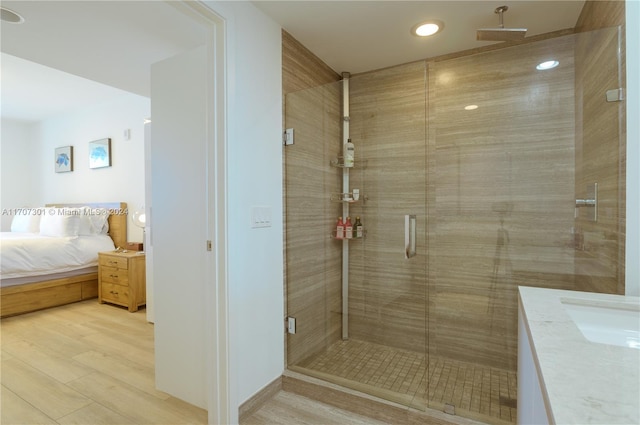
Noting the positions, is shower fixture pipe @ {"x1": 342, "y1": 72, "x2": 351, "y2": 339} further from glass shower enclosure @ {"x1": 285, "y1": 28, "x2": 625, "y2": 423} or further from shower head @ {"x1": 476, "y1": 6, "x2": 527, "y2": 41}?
shower head @ {"x1": 476, "y1": 6, "x2": 527, "y2": 41}

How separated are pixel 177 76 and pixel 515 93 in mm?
2165

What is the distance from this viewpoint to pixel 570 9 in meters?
1.85

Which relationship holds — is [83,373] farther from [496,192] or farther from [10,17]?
[496,192]

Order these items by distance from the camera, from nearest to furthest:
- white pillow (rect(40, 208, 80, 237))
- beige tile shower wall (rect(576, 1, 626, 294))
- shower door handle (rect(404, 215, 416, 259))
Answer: beige tile shower wall (rect(576, 1, 626, 294))
shower door handle (rect(404, 215, 416, 259))
white pillow (rect(40, 208, 80, 237))

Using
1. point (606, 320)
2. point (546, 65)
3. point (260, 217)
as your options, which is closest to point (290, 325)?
point (260, 217)

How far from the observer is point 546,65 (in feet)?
6.66

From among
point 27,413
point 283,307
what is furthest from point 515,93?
point 27,413

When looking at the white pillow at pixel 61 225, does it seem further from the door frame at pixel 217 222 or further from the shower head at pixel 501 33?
the shower head at pixel 501 33

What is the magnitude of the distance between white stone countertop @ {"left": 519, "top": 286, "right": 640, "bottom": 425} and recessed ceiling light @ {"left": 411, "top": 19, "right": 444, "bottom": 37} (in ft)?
5.97

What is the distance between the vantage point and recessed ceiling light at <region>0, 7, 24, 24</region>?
184 centimetres

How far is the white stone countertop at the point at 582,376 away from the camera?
0.50 meters

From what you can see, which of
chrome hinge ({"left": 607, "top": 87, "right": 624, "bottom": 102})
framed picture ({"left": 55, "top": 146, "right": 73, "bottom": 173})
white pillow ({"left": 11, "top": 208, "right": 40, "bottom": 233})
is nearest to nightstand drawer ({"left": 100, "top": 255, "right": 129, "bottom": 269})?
white pillow ({"left": 11, "top": 208, "right": 40, "bottom": 233})

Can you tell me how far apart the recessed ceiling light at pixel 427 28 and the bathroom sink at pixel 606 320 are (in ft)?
5.66

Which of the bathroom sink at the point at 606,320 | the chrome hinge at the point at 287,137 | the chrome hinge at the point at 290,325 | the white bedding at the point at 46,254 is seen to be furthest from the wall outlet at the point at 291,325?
the white bedding at the point at 46,254
